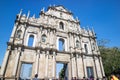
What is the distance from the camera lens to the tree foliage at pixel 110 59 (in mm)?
21780

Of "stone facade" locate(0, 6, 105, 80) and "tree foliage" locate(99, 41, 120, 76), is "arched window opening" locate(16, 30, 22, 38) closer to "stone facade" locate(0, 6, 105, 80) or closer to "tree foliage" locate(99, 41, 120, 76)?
"stone facade" locate(0, 6, 105, 80)

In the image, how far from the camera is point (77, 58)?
15.8 meters

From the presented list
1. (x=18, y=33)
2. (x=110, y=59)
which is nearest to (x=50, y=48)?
(x=18, y=33)

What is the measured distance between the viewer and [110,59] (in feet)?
75.0

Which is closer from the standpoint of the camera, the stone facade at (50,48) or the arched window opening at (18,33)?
the stone facade at (50,48)

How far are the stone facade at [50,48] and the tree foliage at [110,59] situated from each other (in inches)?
249

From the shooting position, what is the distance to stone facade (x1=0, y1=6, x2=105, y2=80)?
42.3ft

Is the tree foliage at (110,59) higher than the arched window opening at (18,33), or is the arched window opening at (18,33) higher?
the arched window opening at (18,33)

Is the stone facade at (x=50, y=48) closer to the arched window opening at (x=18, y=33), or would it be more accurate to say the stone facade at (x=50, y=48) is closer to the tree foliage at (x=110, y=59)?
the arched window opening at (x=18, y=33)

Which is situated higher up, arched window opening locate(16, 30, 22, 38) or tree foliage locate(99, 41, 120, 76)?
arched window opening locate(16, 30, 22, 38)

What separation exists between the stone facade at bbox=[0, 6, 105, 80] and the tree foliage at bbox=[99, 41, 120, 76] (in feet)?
20.8

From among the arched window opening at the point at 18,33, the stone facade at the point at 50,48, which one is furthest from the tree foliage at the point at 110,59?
the arched window opening at the point at 18,33

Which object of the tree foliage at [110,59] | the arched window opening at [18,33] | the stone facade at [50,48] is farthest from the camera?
the tree foliage at [110,59]

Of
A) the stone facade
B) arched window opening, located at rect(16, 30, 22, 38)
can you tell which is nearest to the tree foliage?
the stone facade
